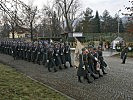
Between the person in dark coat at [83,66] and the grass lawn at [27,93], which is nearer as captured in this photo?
the grass lawn at [27,93]

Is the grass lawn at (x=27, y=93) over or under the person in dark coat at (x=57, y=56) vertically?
under

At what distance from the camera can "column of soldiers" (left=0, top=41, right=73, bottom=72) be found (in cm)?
2009

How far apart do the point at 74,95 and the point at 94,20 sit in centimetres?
8988

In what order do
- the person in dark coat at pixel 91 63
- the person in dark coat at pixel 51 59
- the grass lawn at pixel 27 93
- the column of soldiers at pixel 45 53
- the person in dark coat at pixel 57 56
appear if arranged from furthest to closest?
the person in dark coat at pixel 57 56 → the column of soldiers at pixel 45 53 → the person in dark coat at pixel 51 59 → the person in dark coat at pixel 91 63 → the grass lawn at pixel 27 93

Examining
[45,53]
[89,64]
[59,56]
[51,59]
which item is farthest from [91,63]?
[45,53]

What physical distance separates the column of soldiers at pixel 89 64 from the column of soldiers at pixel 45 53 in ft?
14.3

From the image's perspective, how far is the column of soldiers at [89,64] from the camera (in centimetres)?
1465

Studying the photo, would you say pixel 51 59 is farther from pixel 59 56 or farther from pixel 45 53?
pixel 45 53

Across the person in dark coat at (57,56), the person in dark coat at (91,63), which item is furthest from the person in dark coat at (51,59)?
the person in dark coat at (91,63)

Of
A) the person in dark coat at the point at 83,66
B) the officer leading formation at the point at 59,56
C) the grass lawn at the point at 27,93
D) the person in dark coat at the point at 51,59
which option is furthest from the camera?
the person in dark coat at the point at 51,59

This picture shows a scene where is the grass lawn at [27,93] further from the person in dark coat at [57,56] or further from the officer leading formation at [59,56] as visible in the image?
Answer: the person in dark coat at [57,56]

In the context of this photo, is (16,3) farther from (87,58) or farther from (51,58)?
(51,58)

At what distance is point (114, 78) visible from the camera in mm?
15711

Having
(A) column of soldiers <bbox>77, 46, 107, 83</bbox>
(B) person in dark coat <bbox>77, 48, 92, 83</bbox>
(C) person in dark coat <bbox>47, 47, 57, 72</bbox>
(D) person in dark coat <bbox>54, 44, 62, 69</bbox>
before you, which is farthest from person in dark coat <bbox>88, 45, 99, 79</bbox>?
(D) person in dark coat <bbox>54, 44, 62, 69</bbox>
